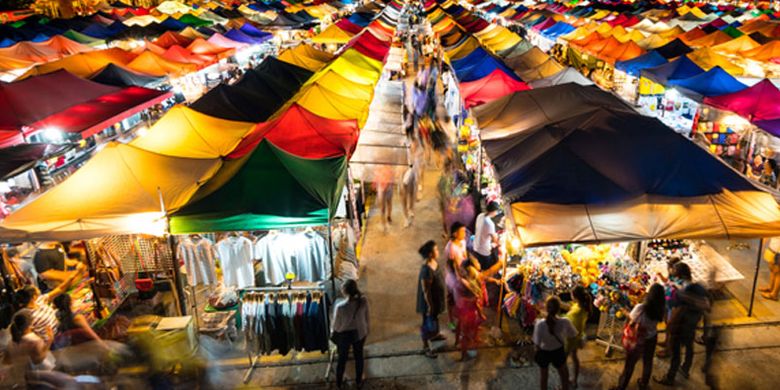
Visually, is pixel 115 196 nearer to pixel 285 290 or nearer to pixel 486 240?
pixel 285 290

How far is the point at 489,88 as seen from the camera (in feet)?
42.1

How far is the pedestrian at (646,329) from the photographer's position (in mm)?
5164

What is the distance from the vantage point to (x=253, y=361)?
6.42m

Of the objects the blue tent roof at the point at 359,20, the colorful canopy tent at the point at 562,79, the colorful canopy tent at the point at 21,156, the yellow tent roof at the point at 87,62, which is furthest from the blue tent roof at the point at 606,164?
the blue tent roof at the point at 359,20

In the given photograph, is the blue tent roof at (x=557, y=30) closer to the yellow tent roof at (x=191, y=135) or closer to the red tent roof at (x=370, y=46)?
the red tent roof at (x=370, y=46)

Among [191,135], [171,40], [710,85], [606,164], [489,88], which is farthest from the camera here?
[171,40]

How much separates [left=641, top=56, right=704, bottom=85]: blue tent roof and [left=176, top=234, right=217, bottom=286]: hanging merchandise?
13081 millimetres

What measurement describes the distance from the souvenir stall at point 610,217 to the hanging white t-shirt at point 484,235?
0.27 metres

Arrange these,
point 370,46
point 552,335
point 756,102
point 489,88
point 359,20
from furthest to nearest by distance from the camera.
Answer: point 359,20
point 370,46
point 489,88
point 756,102
point 552,335

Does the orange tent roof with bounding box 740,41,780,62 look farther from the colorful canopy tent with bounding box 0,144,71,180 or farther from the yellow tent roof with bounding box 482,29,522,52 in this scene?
the colorful canopy tent with bounding box 0,144,71,180

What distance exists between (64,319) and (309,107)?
271 inches

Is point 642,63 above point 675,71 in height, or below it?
above

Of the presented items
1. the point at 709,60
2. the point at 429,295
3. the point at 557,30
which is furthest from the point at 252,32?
the point at 429,295

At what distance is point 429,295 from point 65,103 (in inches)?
419
